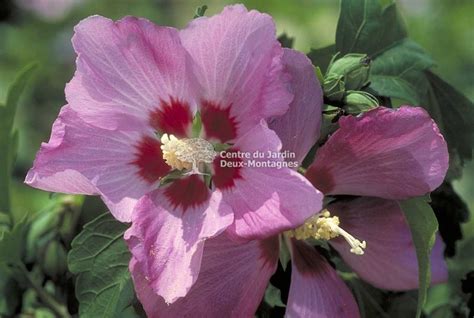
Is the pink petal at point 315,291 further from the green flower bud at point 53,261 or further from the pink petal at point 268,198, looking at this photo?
the green flower bud at point 53,261

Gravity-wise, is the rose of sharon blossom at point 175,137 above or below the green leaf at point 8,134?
above

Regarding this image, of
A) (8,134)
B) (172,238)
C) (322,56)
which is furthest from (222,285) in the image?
(8,134)

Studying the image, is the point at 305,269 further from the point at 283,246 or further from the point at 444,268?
the point at 444,268

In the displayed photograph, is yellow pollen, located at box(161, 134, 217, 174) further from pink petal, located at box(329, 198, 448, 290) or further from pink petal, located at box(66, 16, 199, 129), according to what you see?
pink petal, located at box(329, 198, 448, 290)

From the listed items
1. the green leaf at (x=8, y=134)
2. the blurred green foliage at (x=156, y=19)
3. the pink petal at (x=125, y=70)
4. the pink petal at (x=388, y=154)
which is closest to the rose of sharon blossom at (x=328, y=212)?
the pink petal at (x=388, y=154)

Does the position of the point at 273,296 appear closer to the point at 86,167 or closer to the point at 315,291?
the point at 315,291
